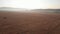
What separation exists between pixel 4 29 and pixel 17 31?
6 cm

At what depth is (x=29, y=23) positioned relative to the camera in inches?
19.6

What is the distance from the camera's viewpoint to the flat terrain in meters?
0.49

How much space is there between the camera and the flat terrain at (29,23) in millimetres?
487

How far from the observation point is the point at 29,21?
500 millimetres

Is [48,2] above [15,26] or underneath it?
above

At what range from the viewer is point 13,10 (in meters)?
0.52

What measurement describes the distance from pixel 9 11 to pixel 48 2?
0.72 feet

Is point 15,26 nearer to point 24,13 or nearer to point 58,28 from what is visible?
point 24,13

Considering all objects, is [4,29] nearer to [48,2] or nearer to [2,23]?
[2,23]

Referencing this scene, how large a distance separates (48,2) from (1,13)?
0.86ft

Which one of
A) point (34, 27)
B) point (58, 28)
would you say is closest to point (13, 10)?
point (34, 27)

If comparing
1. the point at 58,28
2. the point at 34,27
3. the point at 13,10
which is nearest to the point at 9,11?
the point at 13,10

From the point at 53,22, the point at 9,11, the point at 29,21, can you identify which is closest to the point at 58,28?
the point at 53,22

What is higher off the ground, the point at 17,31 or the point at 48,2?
the point at 48,2
